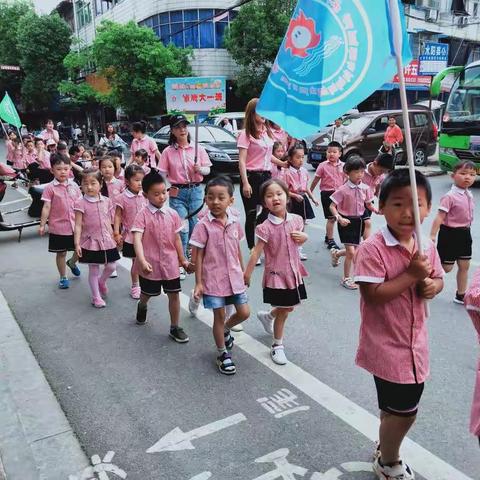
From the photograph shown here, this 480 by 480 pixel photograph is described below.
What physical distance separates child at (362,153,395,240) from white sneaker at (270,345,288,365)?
2.27 m

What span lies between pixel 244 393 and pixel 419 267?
5.62 feet

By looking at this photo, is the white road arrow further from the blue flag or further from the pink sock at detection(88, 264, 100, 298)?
the pink sock at detection(88, 264, 100, 298)

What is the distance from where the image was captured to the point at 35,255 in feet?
22.6

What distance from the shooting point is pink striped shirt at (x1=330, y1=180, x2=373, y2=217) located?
5250 mm

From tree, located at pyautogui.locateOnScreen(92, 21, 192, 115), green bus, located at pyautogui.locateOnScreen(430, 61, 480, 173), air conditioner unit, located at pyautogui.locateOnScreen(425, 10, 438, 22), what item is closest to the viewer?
green bus, located at pyautogui.locateOnScreen(430, 61, 480, 173)

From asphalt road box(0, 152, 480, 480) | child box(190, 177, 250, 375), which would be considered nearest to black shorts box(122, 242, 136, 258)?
asphalt road box(0, 152, 480, 480)

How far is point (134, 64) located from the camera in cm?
2316

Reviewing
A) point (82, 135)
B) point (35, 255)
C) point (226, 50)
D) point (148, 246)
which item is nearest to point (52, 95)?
point (82, 135)

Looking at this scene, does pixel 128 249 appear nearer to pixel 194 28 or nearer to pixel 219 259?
pixel 219 259

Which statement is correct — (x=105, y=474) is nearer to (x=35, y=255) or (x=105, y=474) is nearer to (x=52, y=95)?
(x=35, y=255)

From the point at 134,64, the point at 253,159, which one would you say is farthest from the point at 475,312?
the point at 134,64

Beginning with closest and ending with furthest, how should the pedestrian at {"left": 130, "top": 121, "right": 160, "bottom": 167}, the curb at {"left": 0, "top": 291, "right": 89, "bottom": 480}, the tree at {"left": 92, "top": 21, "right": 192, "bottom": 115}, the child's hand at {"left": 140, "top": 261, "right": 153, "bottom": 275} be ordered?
1. the curb at {"left": 0, "top": 291, "right": 89, "bottom": 480}
2. the child's hand at {"left": 140, "top": 261, "right": 153, "bottom": 275}
3. the pedestrian at {"left": 130, "top": 121, "right": 160, "bottom": 167}
4. the tree at {"left": 92, "top": 21, "right": 192, "bottom": 115}

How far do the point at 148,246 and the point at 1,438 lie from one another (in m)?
1.69

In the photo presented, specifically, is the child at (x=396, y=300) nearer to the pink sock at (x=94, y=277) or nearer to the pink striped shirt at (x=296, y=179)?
the pink sock at (x=94, y=277)
